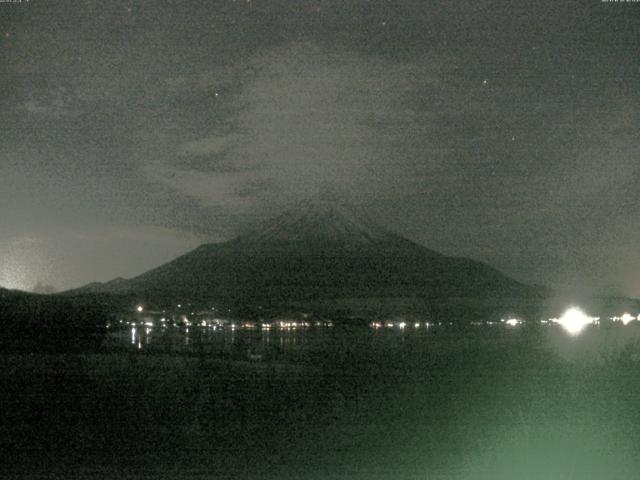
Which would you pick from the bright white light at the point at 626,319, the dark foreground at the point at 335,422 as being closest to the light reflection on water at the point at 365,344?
the dark foreground at the point at 335,422

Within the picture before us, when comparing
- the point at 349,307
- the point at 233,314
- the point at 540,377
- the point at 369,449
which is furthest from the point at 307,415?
the point at 349,307

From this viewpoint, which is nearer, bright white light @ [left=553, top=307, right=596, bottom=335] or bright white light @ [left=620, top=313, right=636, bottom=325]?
bright white light @ [left=553, top=307, right=596, bottom=335]

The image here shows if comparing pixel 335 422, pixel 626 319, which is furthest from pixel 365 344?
pixel 626 319

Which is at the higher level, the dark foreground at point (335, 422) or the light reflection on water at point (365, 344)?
the light reflection on water at point (365, 344)

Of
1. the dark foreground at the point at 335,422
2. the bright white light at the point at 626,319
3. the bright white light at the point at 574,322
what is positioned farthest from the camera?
the bright white light at the point at 626,319

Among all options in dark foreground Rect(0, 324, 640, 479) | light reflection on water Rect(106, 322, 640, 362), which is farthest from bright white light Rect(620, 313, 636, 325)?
dark foreground Rect(0, 324, 640, 479)

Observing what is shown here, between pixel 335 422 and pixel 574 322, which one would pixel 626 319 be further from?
pixel 335 422

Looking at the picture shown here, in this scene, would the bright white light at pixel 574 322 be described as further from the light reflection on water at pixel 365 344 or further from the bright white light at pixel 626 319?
the light reflection on water at pixel 365 344

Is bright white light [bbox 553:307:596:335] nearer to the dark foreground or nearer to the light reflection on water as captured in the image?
the light reflection on water
